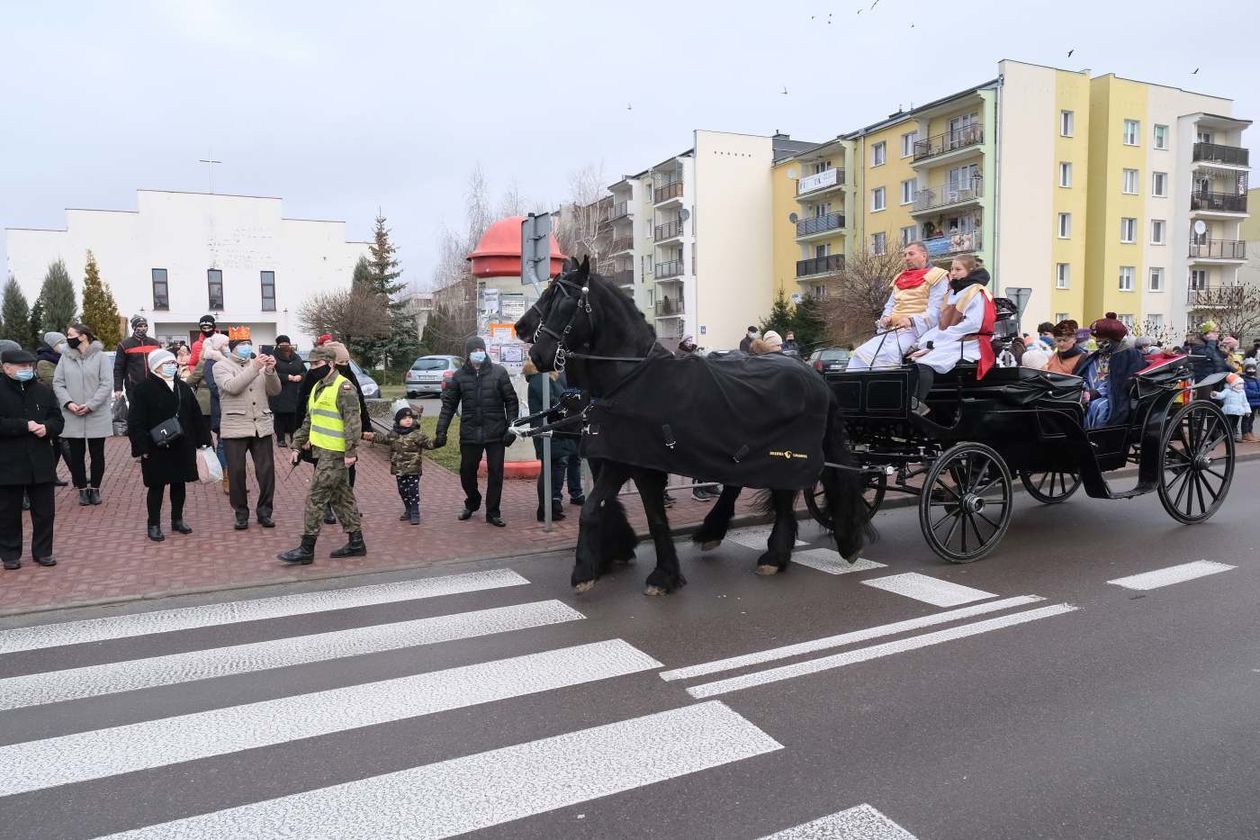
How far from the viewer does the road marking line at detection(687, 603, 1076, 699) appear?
177 inches

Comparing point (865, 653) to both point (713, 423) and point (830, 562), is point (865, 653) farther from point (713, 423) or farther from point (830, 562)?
point (830, 562)

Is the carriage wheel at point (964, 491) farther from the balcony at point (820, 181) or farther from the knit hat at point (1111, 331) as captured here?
the balcony at point (820, 181)

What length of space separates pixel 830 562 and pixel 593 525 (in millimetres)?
2254

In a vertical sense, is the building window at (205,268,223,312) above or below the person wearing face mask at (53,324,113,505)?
above

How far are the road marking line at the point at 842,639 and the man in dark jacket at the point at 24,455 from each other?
18.8 ft

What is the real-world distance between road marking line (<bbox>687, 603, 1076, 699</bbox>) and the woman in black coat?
603cm

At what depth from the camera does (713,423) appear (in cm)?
595

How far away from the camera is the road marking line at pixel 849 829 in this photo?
121 inches

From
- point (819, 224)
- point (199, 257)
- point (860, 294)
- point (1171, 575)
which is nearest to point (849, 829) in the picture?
point (1171, 575)

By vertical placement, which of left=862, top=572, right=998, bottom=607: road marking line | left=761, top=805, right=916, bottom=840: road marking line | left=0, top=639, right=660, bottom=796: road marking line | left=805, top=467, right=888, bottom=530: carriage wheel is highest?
left=805, top=467, right=888, bottom=530: carriage wheel

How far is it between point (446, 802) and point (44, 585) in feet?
16.7

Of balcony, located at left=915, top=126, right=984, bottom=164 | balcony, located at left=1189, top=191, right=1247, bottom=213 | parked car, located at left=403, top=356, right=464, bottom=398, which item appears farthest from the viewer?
balcony, located at left=1189, top=191, right=1247, bottom=213

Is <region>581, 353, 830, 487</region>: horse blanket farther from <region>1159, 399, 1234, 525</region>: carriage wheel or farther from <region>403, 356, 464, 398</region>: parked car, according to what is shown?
<region>403, 356, 464, 398</region>: parked car

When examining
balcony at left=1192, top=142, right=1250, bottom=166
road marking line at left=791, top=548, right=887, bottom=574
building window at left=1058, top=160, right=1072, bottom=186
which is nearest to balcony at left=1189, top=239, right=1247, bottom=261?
balcony at left=1192, top=142, right=1250, bottom=166
